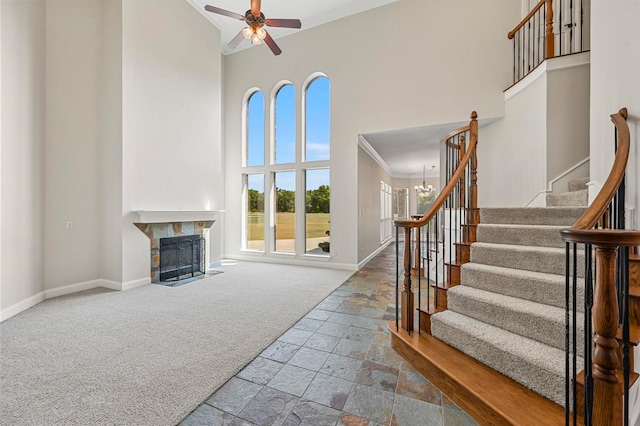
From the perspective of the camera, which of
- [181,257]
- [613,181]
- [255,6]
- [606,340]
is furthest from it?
[181,257]

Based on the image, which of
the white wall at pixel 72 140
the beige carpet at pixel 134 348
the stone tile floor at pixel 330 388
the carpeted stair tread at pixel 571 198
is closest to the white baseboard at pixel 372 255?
the beige carpet at pixel 134 348

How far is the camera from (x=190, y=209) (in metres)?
5.35

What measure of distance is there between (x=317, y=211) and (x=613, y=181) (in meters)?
4.97

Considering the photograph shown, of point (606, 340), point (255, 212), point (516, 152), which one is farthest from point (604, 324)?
point (255, 212)

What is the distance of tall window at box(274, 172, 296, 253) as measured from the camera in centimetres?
640

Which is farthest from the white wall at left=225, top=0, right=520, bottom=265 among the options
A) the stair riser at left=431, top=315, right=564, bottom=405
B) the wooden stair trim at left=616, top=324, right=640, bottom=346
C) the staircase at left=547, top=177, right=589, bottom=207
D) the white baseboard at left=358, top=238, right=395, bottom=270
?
the wooden stair trim at left=616, top=324, right=640, bottom=346

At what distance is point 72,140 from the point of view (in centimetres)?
404

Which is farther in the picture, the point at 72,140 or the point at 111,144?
the point at 111,144

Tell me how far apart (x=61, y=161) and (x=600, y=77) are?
256 inches

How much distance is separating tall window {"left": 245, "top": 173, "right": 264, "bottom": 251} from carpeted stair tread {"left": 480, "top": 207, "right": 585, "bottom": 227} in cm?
492

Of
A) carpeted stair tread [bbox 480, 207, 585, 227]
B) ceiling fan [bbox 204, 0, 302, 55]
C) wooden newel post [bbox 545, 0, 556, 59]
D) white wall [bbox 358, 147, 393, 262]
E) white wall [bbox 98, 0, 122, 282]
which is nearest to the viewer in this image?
carpeted stair tread [bbox 480, 207, 585, 227]

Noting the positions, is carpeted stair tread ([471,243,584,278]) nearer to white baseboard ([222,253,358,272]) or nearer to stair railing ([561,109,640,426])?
stair railing ([561,109,640,426])

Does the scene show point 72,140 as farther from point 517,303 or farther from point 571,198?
point 571,198

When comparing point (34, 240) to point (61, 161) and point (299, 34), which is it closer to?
point (61, 161)
